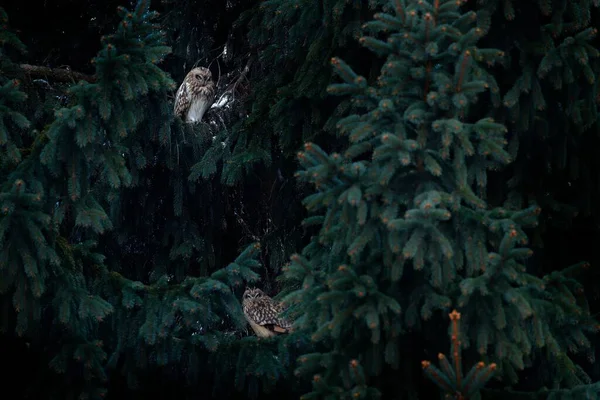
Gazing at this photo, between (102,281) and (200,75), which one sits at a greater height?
(200,75)

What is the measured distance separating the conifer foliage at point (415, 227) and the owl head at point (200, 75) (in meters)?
3.09

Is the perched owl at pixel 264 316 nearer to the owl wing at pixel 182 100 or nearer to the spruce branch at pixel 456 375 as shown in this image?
the owl wing at pixel 182 100

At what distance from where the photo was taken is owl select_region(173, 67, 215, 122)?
791cm

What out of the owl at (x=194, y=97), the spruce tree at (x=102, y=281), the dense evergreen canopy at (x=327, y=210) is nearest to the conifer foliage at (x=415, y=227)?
the dense evergreen canopy at (x=327, y=210)

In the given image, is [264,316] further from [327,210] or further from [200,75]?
[327,210]

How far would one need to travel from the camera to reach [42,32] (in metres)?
8.12

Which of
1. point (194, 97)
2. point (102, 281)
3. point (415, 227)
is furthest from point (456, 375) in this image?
point (194, 97)

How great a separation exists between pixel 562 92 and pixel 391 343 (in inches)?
67.9

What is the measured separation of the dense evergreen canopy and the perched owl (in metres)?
0.22

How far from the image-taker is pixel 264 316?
7020 mm

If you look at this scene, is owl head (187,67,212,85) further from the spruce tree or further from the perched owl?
the perched owl

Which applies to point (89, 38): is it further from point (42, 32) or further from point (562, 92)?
point (562, 92)

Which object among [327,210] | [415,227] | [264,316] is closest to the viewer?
[415,227]

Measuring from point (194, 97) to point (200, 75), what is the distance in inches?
10.0
